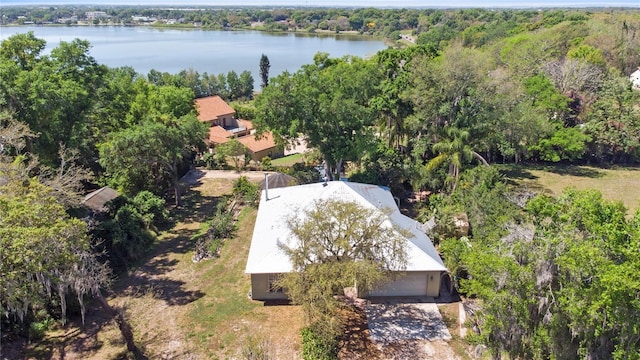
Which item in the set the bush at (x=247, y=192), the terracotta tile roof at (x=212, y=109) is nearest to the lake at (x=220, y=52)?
the terracotta tile roof at (x=212, y=109)

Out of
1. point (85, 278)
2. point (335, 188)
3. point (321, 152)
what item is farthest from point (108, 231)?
point (321, 152)

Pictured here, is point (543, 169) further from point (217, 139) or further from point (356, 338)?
point (217, 139)

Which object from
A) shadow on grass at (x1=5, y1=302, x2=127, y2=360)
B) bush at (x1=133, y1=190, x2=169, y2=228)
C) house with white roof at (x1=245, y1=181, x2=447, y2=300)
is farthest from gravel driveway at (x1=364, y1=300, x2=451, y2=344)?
bush at (x1=133, y1=190, x2=169, y2=228)

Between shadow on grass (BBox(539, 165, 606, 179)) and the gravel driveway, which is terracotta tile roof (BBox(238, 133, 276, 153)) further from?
the gravel driveway

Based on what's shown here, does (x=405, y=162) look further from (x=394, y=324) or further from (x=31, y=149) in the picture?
(x=31, y=149)

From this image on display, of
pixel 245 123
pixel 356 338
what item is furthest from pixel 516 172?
pixel 245 123

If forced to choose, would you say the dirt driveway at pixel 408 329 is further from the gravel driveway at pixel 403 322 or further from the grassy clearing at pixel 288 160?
the grassy clearing at pixel 288 160
